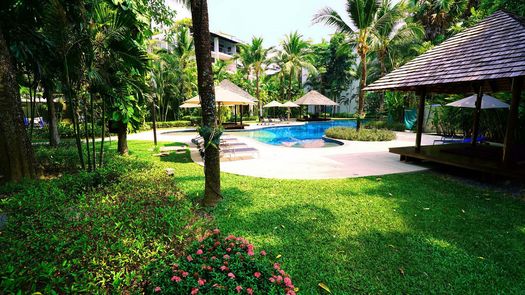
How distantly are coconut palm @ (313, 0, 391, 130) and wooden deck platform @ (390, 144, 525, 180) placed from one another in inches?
228

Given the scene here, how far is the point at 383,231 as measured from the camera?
4.20m

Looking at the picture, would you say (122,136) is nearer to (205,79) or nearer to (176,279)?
(205,79)

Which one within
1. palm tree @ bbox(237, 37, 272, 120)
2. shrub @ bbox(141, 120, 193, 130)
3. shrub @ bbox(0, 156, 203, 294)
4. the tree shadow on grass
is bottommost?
the tree shadow on grass

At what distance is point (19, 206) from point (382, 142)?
1519 cm

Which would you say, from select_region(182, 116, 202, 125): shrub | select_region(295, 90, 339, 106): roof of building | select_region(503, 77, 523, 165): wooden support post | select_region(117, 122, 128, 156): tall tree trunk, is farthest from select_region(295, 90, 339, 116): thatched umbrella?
select_region(503, 77, 523, 165): wooden support post

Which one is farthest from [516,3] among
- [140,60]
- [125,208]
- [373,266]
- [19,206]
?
[19,206]

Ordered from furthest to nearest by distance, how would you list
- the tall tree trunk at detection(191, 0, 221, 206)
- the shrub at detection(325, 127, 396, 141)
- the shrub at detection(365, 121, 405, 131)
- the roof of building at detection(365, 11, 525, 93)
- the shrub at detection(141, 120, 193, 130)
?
the shrub at detection(141, 120, 193, 130), the shrub at detection(365, 121, 405, 131), the shrub at detection(325, 127, 396, 141), the roof of building at detection(365, 11, 525, 93), the tall tree trunk at detection(191, 0, 221, 206)

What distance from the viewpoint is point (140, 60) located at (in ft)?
20.3

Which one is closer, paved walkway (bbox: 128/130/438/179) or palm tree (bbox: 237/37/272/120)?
paved walkway (bbox: 128/130/438/179)

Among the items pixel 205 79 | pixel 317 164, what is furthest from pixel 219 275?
pixel 317 164

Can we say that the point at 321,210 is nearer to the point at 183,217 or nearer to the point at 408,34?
the point at 183,217

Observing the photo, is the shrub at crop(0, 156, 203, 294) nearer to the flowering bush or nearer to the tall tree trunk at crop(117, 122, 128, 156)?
the flowering bush

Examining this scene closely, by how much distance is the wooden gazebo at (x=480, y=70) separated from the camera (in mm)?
6398

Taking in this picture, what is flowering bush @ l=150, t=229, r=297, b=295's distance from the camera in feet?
6.68
